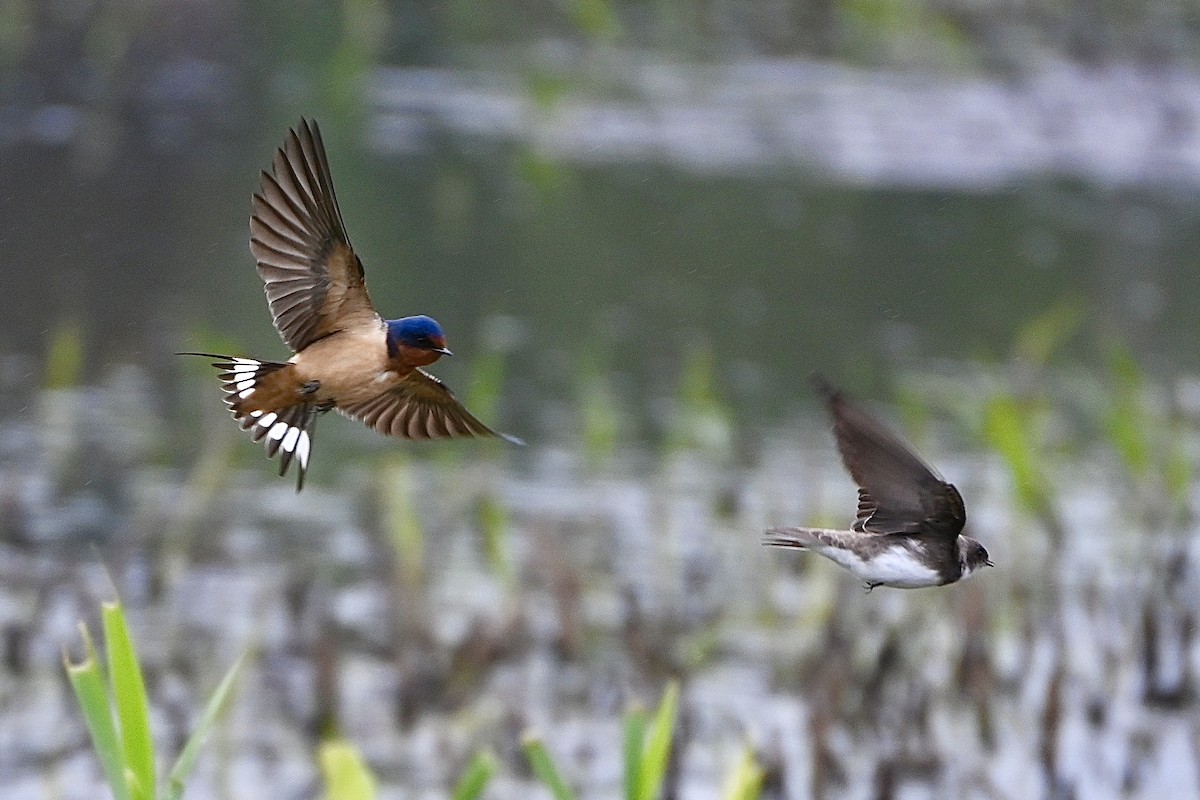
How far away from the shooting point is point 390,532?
9633 mm

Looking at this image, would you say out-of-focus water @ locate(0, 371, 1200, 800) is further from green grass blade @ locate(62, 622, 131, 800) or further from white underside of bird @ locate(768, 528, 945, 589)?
green grass blade @ locate(62, 622, 131, 800)

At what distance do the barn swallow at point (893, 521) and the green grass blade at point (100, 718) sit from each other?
102 centimetres

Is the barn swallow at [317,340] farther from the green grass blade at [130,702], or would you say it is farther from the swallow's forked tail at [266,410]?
the green grass blade at [130,702]

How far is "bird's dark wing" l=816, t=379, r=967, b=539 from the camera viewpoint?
3682 mm

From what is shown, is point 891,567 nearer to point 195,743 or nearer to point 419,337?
point 419,337

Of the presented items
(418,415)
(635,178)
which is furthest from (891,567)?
(635,178)

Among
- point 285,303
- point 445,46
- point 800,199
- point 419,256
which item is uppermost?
point 445,46

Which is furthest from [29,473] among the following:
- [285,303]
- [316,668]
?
[285,303]

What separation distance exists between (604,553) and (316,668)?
2.34 meters

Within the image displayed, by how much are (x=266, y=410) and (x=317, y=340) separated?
16cm

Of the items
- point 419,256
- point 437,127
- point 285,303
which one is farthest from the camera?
point 437,127

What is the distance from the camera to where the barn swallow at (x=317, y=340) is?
332 cm

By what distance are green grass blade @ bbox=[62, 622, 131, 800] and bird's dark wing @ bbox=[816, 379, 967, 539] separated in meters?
Result: 1.16

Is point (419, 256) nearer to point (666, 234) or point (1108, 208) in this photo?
point (666, 234)
